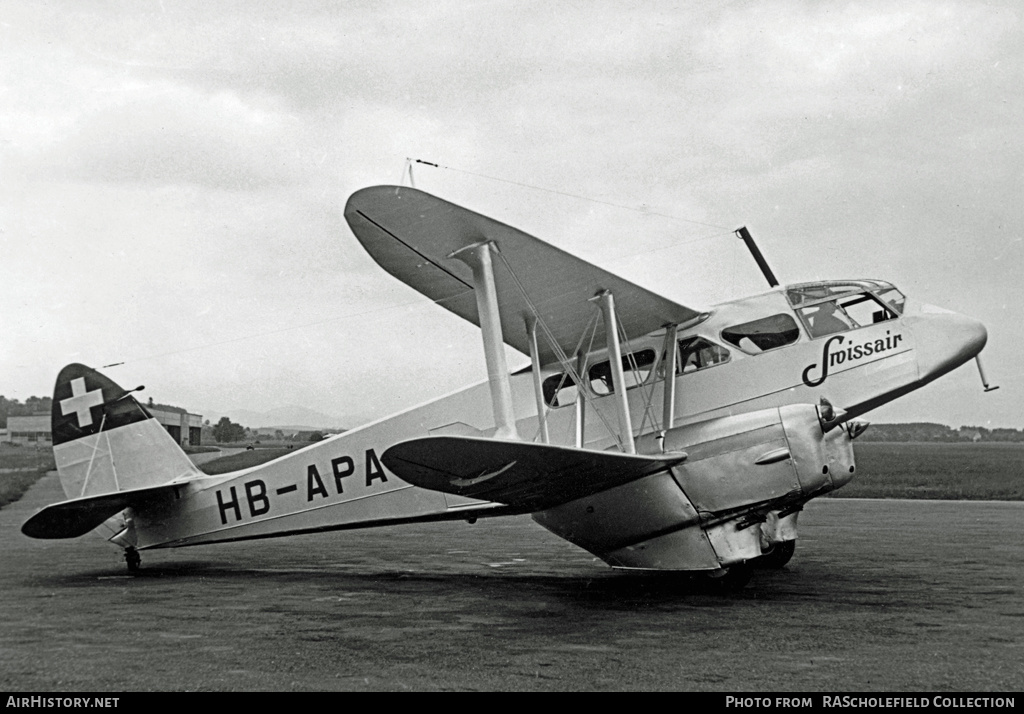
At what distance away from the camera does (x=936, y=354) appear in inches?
363

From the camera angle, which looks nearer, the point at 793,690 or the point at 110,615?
the point at 793,690

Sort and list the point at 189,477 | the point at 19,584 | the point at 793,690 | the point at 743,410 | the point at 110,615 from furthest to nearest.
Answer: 1. the point at 189,477
2. the point at 19,584
3. the point at 743,410
4. the point at 110,615
5. the point at 793,690

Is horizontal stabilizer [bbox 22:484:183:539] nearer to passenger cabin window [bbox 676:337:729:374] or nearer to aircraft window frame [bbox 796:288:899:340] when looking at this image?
passenger cabin window [bbox 676:337:729:374]

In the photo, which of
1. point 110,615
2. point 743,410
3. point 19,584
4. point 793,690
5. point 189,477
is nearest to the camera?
point 793,690

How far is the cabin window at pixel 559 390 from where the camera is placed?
10.0 m

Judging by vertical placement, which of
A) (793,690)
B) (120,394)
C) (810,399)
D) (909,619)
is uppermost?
(120,394)

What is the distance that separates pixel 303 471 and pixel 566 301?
394 cm

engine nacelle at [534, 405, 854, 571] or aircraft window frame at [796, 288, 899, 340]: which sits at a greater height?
aircraft window frame at [796, 288, 899, 340]

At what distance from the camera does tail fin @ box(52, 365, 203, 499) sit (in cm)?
1106

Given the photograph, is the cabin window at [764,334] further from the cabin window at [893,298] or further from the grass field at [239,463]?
the grass field at [239,463]

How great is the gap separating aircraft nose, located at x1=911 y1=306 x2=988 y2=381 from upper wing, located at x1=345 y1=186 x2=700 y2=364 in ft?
7.82

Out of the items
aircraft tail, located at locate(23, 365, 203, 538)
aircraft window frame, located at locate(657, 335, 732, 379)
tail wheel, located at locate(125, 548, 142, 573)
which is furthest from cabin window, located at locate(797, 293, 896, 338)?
tail wheel, located at locate(125, 548, 142, 573)

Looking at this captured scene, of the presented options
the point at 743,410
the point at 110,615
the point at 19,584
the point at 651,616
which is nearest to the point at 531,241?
the point at 743,410

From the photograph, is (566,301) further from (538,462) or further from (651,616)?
(651,616)
